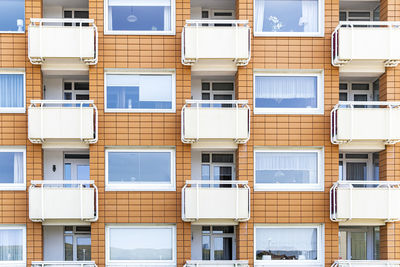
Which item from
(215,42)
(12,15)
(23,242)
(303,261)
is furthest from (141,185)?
(12,15)

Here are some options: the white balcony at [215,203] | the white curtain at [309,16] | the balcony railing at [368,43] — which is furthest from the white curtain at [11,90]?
the balcony railing at [368,43]

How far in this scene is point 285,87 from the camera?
1523 cm

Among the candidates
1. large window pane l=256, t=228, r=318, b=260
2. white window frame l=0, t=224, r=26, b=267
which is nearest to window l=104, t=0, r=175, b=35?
white window frame l=0, t=224, r=26, b=267

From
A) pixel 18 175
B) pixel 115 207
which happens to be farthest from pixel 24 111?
pixel 115 207

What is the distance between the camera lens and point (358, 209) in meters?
14.0

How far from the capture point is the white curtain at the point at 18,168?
14766mm

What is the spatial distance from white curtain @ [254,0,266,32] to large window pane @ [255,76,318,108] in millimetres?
1732

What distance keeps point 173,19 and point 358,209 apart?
28.9 feet

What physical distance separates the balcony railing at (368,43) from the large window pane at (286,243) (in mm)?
6021

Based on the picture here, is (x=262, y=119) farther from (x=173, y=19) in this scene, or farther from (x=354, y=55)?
(x=173, y=19)

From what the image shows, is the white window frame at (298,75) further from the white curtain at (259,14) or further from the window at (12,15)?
the window at (12,15)

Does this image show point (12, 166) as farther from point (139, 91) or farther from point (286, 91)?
point (286, 91)

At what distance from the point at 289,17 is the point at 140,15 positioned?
5.21m

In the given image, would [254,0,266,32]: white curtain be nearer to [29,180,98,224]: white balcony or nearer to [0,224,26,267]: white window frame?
[29,180,98,224]: white balcony
